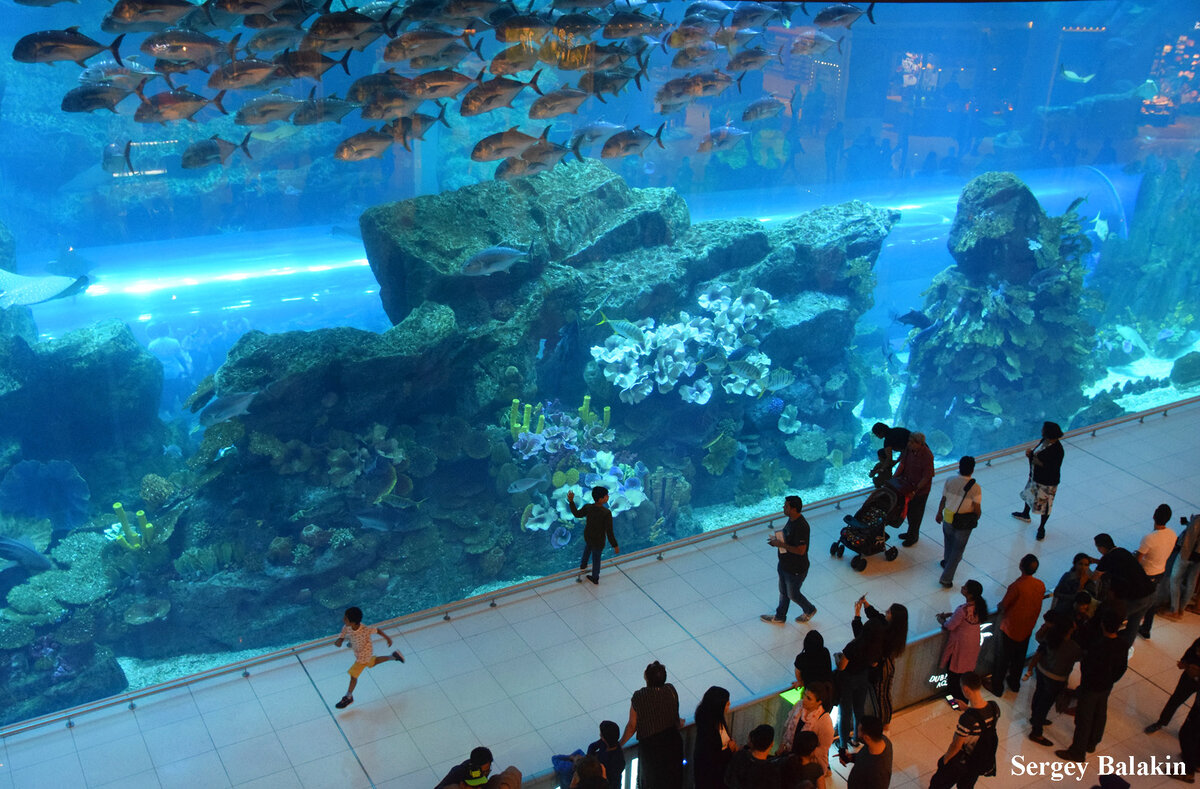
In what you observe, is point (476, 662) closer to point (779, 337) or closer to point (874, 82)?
point (779, 337)

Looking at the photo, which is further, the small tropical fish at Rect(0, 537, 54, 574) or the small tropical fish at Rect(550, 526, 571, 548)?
the small tropical fish at Rect(550, 526, 571, 548)

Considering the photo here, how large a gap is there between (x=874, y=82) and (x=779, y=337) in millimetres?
14584

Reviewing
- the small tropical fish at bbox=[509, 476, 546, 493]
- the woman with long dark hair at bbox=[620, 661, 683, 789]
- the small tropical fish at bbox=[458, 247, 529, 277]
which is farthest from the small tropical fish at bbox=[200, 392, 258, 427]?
the woman with long dark hair at bbox=[620, 661, 683, 789]

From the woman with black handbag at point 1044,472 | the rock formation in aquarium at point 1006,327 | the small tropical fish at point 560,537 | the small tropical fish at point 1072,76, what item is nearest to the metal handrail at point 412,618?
the woman with black handbag at point 1044,472

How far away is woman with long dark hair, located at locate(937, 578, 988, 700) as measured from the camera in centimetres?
435

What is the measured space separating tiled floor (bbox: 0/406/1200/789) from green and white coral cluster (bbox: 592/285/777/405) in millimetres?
4305

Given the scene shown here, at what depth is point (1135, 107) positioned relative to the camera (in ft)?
73.3

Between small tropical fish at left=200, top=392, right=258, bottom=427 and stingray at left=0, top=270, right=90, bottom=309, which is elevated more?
small tropical fish at left=200, top=392, right=258, bottom=427

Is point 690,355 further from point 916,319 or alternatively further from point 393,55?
point 393,55

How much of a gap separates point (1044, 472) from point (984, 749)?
323cm

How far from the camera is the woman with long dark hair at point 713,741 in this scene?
3.52 m

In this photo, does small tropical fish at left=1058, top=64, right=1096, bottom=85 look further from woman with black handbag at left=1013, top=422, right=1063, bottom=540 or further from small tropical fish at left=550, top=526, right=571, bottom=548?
small tropical fish at left=550, top=526, right=571, bottom=548

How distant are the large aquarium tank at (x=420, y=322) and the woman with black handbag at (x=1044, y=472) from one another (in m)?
4.63

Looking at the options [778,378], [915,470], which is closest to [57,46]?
[915,470]
